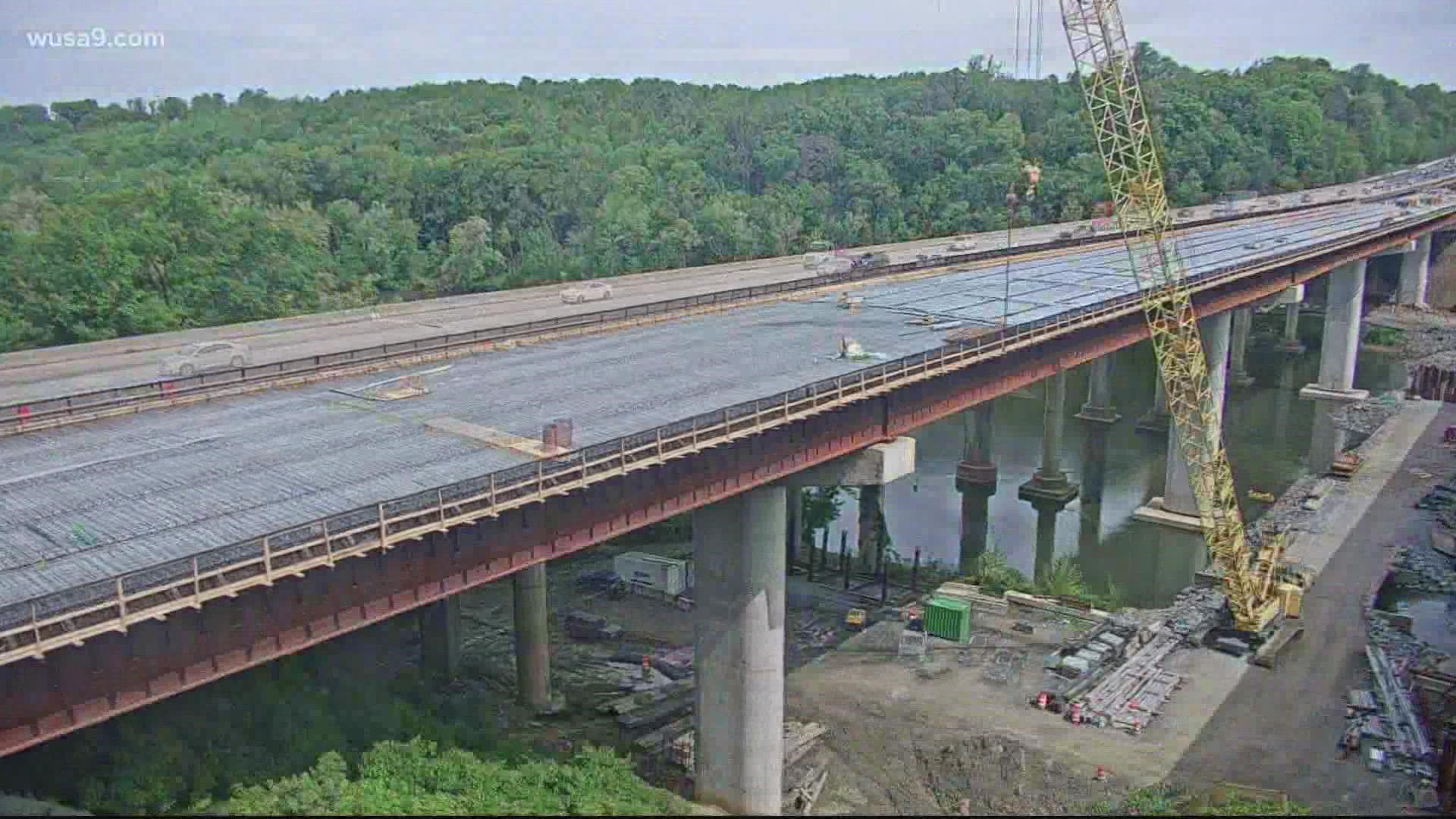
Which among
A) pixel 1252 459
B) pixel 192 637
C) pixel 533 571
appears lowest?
pixel 1252 459

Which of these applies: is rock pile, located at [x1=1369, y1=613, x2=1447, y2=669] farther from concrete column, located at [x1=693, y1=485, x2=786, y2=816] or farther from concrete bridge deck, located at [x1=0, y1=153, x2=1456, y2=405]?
concrete bridge deck, located at [x1=0, y1=153, x2=1456, y2=405]

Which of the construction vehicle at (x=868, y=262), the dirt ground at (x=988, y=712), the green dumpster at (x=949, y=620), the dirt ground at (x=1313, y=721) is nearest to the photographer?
the dirt ground at (x=1313, y=721)

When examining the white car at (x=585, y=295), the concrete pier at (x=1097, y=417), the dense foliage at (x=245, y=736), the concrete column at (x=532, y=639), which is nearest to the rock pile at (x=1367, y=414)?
the concrete pier at (x=1097, y=417)

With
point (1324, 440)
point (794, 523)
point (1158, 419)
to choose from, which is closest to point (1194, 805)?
point (794, 523)

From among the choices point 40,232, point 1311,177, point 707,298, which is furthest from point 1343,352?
point 1311,177

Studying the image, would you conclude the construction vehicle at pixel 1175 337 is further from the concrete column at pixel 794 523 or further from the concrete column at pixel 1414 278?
the concrete column at pixel 1414 278

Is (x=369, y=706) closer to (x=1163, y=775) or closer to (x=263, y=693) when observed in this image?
(x=263, y=693)

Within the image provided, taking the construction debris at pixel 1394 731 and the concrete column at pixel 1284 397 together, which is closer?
the construction debris at pixel 1394 731

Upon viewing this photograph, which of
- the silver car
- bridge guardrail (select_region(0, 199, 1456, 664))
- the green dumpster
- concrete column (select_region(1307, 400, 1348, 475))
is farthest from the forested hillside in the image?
bridge guardrail (select_region(0, 199, 1456, 664))
